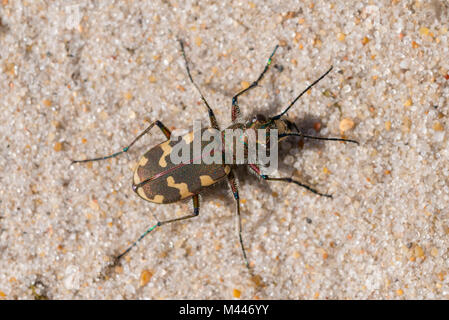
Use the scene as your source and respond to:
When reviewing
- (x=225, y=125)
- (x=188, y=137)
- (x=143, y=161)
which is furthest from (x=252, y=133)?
(x=143, y=161)

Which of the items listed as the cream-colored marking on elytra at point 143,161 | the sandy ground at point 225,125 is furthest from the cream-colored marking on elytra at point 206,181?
the cream-colored marking on elytra at point 143,161

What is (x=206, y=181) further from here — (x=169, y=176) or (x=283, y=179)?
(x=283, y=179)

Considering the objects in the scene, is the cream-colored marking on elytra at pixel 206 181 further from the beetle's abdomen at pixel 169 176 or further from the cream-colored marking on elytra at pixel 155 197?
the cream-colored marking on elytra at pixel 155 197

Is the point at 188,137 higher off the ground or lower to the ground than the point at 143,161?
higher

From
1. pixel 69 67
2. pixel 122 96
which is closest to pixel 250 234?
pixel 122 96

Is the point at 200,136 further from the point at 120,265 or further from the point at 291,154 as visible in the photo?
the point at 120,265

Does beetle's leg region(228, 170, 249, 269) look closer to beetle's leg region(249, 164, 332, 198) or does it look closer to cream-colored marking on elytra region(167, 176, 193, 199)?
beetle's leg region(249, 164, 332, 198)
